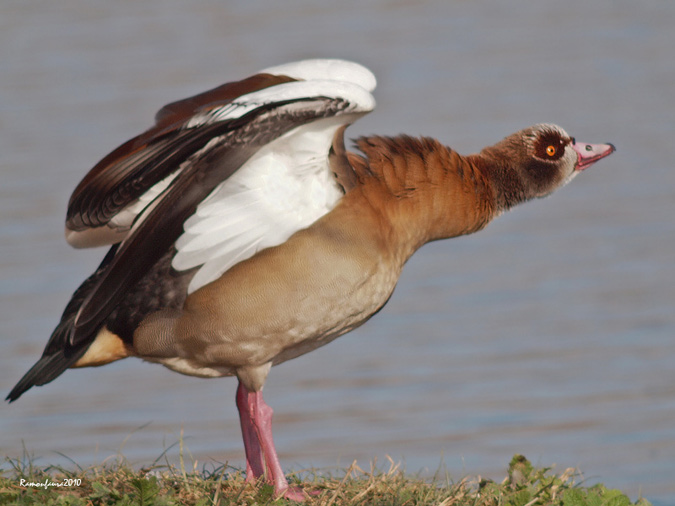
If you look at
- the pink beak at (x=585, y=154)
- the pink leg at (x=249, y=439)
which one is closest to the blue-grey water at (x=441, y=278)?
the pink leg at (x=249, y=439)

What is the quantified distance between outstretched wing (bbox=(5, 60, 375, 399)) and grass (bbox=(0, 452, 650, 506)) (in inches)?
23.6

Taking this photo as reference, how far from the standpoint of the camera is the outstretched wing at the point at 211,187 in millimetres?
4797

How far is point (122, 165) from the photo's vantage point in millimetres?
4930

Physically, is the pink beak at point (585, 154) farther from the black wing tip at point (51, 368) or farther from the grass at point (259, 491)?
the black wing tip at point (51, 368)

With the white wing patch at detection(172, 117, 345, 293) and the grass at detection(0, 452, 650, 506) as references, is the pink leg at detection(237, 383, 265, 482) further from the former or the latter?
the white wing patch at detection(172, 117, 345, 293)

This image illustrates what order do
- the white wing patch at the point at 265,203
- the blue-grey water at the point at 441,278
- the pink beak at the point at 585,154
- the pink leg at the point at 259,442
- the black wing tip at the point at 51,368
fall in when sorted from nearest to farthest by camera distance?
the white wing patch at the point at 265,203
the pink leg at the point at 259,442
the black wing tip at the point at 51,368
the pink beak at the point at 585,154
the blue-grey water at the point at 441,278

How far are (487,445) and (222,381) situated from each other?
93.1 inches

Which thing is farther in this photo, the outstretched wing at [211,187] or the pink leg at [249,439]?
the pink leg at [249,439]

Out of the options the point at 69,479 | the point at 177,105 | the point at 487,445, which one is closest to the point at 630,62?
the point at 487,445

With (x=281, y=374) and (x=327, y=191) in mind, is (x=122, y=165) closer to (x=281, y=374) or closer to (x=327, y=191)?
(x=327, y=191)

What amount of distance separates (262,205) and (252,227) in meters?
0.11

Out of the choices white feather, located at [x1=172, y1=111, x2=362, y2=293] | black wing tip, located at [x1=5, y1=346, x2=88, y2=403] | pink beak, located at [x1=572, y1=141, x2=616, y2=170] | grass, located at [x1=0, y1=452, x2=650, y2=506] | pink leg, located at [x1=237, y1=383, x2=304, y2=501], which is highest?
pink beak, located at [x1=572, y1=141, x2=616, y2=170]

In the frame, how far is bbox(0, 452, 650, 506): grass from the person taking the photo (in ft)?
15.9

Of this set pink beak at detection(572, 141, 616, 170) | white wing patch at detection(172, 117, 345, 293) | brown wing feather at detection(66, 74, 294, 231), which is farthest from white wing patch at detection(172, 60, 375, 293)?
pink beak at detection(572, 141, 616, 170)
